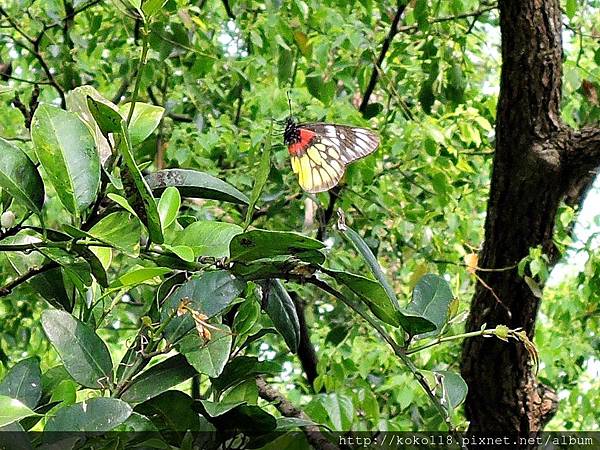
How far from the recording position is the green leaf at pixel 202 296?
0.44 meters

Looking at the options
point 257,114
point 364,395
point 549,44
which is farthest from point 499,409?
point 257,114

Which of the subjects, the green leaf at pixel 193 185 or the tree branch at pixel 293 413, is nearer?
the green leaf at pixel 193 185

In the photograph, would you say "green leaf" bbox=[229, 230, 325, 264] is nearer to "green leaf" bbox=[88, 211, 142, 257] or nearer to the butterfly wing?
"green leaf" bbox=[88, 211, 142, 257]

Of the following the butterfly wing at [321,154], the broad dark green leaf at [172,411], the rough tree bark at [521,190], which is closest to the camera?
the broad dark green leaf at [172,411]

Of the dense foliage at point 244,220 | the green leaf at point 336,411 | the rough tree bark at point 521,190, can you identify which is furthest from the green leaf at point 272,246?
the rough tree bark at point 521,190

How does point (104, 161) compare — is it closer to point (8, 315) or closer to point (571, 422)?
point (8, 315)

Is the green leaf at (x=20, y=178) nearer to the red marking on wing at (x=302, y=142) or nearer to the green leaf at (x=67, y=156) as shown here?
the green leaf at (x=67, y=156)

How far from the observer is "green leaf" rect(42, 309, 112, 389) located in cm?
45

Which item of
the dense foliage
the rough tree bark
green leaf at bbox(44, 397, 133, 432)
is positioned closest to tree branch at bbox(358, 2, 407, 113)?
the dense foliage

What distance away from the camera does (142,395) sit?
1.51 ft

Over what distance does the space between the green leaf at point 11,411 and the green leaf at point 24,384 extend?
0.24 ft

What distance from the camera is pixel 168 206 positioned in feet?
1.52

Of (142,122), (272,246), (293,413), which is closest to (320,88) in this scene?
(293,413)

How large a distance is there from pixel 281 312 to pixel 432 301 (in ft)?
0.31
